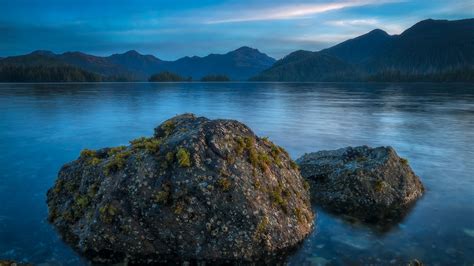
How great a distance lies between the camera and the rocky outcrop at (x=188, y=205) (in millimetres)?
9312

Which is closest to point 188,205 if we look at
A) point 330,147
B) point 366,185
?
point 366,185

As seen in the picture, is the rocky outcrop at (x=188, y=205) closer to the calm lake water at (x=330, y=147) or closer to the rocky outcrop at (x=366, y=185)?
the calm lake water at (x=330, y=147)

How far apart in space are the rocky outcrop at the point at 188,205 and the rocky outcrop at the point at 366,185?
7.78 ft

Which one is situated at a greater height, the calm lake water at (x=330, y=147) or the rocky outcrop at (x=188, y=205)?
the rocky outcrop at (x=188, y=205)

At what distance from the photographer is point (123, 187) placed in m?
9.85

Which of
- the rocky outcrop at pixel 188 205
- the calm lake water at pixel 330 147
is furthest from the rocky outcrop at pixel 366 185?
the rocky outcrop at pixel 188 205

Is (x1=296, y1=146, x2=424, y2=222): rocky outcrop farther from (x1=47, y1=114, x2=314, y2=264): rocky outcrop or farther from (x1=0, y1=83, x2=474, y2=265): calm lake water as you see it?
(x1=47, y1=114, x2=314, y2=264): rocky outcrop

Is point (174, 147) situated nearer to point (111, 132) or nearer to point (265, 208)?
point (265, 208)

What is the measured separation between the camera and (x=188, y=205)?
31.1 feet

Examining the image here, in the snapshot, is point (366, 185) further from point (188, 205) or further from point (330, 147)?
point (330, 147)

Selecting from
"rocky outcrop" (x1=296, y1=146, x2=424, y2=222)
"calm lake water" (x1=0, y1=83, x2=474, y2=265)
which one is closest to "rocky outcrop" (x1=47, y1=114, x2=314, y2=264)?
"calm lake water" (x1=0, y1=83, x2=474, y2=265)

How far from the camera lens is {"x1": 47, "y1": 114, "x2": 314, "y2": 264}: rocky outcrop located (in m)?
9.31

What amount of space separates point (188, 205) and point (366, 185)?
23.2 ft

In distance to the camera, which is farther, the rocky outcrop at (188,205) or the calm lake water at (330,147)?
the calm lake water at (330,147)
